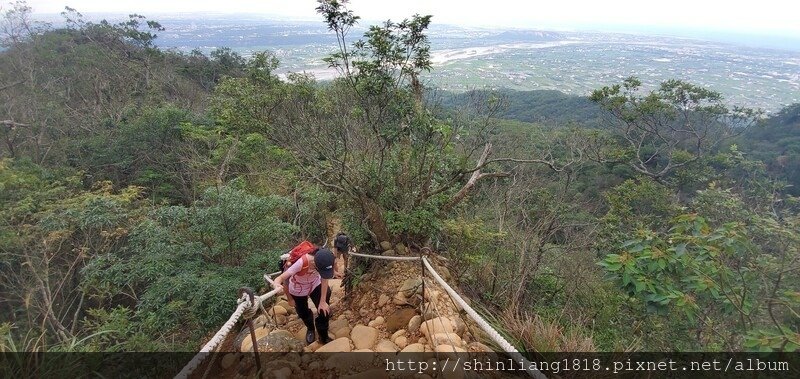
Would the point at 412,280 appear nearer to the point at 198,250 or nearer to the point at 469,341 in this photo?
the point at 469,341

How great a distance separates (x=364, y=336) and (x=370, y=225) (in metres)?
1.61

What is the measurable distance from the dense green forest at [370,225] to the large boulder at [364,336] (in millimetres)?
1185

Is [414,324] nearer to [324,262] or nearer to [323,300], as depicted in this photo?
[323,300]

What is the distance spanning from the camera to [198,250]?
17.8 ft

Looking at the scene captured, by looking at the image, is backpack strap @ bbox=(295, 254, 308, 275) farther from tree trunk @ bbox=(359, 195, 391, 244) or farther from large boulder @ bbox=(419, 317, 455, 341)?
tree trunk @ bbox=(359, 195, 391, 244)

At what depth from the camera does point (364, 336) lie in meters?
3.83

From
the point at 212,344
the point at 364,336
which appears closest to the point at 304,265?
the point at 364,336

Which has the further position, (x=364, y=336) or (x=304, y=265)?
(x=364, y=336)

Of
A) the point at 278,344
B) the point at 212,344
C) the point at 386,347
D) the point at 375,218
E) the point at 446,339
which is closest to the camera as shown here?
the point at 212,344

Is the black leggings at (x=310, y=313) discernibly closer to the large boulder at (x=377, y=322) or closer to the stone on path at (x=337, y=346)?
the stone on path at (x=337, y=346)

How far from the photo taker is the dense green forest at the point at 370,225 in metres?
3.29

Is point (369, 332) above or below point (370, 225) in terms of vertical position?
below

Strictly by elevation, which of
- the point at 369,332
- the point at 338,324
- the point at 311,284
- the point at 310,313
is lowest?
the point at 338,324

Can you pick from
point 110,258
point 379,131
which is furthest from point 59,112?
point 379,131
